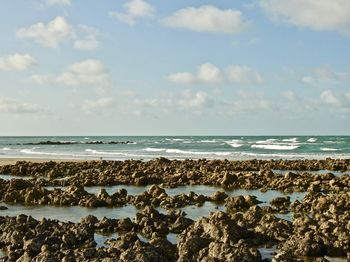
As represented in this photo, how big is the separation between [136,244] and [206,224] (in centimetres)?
253

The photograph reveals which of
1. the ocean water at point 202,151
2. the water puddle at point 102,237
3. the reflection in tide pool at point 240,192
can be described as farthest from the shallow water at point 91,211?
the ocean water at point 202,151

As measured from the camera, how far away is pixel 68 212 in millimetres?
18609

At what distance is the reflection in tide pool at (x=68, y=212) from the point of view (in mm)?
17672

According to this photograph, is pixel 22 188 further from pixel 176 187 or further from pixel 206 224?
pixel 206 224

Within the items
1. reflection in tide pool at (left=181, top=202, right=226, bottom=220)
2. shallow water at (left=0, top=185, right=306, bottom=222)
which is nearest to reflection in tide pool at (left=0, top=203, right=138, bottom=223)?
shallow water at (left=0, top=185, right=306, bottom=222)

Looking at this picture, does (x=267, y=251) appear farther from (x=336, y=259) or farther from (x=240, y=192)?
(x=240, y=192)

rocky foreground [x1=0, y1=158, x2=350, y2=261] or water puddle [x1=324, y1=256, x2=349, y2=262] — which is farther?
water puddle [x1=324, y1=256, x2=349, y2=262]

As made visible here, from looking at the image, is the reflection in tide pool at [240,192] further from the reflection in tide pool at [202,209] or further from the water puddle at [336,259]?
the water puddle at [336,259]

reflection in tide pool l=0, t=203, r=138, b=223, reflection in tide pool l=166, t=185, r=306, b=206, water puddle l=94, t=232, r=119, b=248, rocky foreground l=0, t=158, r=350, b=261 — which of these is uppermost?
rocky foreground l=0, t=158, r=350, b=261

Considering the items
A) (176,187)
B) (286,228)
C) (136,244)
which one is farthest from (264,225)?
(176,187)

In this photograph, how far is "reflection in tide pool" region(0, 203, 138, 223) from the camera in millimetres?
17672

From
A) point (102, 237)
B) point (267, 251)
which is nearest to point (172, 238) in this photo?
point (102, 237)

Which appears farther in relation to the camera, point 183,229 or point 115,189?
point 115,189

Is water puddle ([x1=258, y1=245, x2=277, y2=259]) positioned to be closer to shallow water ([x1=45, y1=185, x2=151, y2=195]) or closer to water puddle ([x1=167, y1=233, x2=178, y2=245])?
water puddle ([x1=167, y1=233, x2=178, y2=245])
